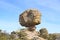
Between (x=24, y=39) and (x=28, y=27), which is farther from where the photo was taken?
(x=28, y=27)

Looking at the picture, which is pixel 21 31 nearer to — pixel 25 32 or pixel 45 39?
pixel 25 32

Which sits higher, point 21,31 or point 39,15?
point 39,15

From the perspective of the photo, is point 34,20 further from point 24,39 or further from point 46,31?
point 24,39

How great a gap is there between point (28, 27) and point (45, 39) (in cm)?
328

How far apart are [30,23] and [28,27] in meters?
0.78

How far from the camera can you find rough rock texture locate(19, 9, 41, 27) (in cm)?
3819

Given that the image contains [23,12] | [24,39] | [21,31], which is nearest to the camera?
[24,39]

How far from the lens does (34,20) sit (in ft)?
125

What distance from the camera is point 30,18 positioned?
126 feet

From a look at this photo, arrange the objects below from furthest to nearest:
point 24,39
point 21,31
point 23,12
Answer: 1. point 23,12
2. point 21,31
3. point 24,39

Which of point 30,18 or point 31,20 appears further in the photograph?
point 30,18

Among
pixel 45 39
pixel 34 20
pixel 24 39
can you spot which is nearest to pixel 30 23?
pixel 34 20

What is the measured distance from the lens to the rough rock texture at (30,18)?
3819cm

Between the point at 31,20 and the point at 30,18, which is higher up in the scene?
the point at 30,18
